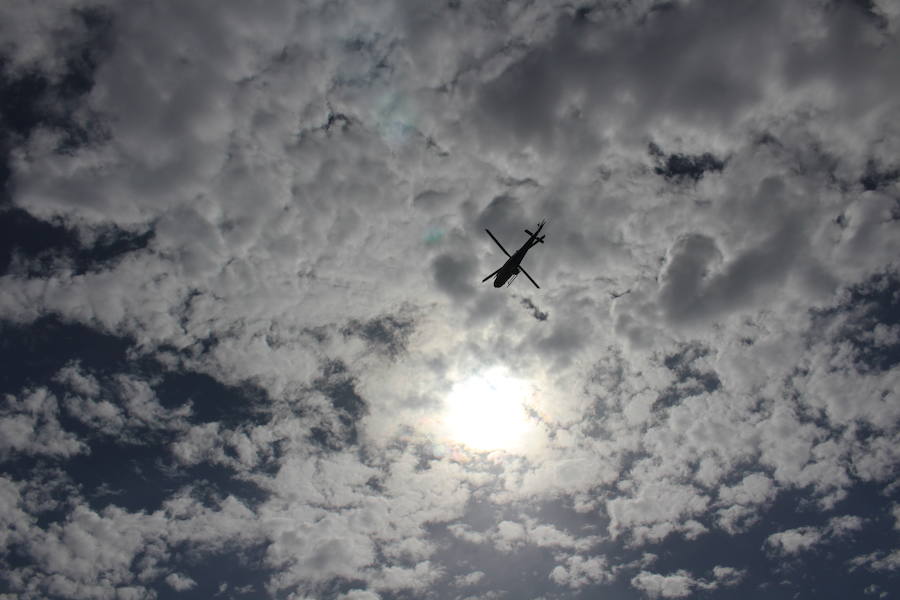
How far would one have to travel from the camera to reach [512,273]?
42.7 meters
